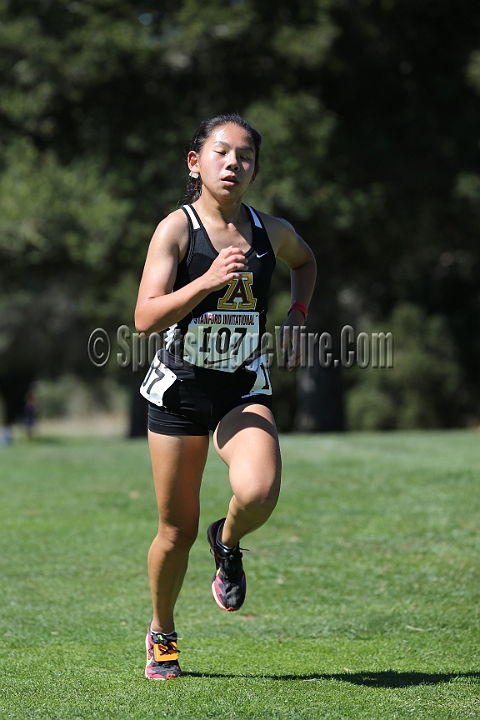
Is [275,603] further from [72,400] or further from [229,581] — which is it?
[72,400]

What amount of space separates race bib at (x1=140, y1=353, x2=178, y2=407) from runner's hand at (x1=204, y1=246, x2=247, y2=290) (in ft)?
2.11

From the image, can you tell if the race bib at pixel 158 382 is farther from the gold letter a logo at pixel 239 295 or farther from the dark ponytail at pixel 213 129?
the dark ponytail at pixel 213 129

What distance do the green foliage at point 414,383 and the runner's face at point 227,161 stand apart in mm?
23585

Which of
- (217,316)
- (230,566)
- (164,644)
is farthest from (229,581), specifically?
(217,316)

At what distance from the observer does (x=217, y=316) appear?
426 centimetres

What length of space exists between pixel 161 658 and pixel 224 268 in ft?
6.57

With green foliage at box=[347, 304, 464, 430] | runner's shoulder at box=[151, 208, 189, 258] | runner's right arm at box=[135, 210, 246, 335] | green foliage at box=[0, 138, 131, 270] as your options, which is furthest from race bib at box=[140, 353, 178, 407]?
green foliage at box=[347, 304, 464, 430]

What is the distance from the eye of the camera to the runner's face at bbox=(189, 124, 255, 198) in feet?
14.1

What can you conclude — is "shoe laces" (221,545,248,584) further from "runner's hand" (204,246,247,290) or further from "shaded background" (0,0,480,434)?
"shaded background" (0,0,480,434)

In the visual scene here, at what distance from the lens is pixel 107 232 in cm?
1933

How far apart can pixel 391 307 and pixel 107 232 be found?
43.4 feet

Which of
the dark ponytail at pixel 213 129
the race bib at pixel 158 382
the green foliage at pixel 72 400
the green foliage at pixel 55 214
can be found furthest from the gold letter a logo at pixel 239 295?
the green foliage at pixel 72 400

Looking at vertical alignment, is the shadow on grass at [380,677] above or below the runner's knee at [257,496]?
below

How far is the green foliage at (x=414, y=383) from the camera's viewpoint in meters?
27.8
